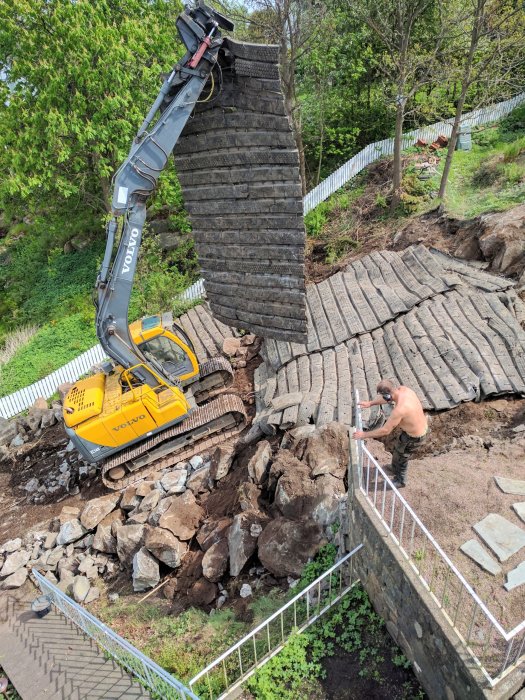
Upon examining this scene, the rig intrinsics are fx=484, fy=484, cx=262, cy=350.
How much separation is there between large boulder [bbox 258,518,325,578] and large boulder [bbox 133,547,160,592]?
1930 millimetres

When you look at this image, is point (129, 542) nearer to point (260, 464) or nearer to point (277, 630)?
point (260, 464)

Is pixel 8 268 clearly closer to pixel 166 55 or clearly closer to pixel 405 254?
pixel 166 55

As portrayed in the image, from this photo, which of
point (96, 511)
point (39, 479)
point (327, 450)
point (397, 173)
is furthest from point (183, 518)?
point (397, 173)

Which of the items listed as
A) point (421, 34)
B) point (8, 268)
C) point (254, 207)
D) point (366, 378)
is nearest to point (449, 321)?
point (366, 378)

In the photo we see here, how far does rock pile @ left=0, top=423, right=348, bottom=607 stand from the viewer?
253 inches

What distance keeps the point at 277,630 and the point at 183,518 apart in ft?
8.70

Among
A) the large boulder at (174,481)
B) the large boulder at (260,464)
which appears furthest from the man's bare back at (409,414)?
the large boulder at (174,481)

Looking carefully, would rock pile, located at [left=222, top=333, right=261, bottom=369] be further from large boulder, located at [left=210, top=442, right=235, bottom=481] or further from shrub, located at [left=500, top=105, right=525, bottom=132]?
shrub, located at [left=500, top=105, right=525, bottom=132]

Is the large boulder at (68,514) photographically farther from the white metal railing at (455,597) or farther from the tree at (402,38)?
the tree at (402,38)

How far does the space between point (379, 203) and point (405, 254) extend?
507 cm

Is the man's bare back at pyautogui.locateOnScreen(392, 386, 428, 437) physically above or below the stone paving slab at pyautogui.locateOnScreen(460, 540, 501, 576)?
above

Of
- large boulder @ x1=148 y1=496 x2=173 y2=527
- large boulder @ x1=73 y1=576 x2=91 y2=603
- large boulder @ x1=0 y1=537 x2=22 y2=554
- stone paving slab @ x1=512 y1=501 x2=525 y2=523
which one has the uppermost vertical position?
stone paving slab @ x1=512 y1=501 x2=525 y2=523

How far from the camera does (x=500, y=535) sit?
4.89m

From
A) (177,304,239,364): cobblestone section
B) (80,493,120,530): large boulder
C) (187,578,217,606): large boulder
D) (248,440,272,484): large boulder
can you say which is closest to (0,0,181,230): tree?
(177,304,239,364): cobblestone section
